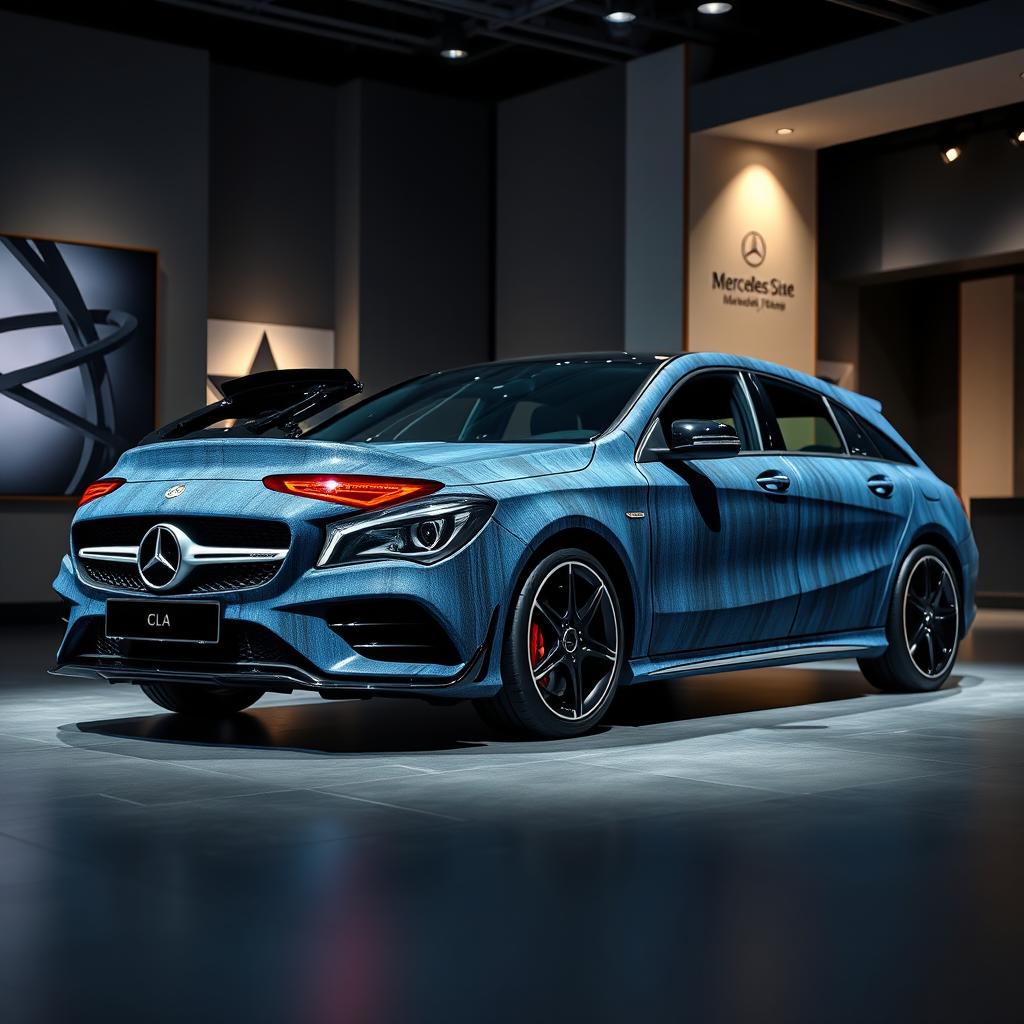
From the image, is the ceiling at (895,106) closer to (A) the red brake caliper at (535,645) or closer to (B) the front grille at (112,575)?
(A) the red brake caliper at (535,645)

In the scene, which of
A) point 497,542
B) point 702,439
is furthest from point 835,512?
point 497,542

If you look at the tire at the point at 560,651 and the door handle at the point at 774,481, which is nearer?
the tire at the point at 560,651

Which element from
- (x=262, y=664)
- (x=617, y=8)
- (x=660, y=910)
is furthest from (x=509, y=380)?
(x=617, y=8)

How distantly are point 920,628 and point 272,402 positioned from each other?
9.85ft

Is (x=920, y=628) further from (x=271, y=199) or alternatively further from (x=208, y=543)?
(x=271, y=199)

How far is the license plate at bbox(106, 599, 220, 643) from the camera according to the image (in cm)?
511

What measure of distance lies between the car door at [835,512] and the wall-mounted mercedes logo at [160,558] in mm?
2490

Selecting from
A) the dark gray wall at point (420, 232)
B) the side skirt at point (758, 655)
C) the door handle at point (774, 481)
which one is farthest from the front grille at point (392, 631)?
the dark gray wall at point (420, 232)

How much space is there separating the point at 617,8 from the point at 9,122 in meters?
5.07

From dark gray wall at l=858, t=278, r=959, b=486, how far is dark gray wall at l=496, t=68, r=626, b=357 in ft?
15.1

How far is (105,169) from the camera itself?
537 inches

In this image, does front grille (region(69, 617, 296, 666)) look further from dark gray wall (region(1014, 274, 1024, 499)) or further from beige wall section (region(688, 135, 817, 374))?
dark gray wall (region(1014, 274, 1024, 499))

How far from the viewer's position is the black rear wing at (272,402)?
6137 mm

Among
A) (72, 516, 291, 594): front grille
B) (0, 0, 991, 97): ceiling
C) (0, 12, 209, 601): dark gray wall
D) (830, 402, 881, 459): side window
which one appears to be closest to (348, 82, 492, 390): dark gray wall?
(0, 0, 991, 97): ceiling
